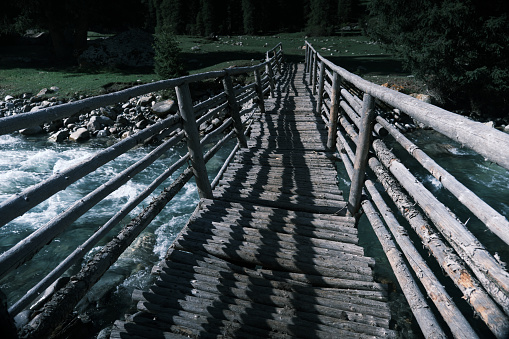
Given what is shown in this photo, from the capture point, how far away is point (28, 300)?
1.65m

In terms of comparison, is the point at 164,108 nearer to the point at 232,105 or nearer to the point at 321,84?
the point at 321,84

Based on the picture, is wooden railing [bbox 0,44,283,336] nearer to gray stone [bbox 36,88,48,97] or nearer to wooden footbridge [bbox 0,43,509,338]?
wooden footbridge [bbox 0,43,509,338]

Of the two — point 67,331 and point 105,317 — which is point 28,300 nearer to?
point 67,331

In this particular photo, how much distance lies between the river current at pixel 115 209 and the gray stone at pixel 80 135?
0.53 meters

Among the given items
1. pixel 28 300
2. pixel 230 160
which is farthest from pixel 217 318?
pixel 230 160

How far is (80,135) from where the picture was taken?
13.0 m

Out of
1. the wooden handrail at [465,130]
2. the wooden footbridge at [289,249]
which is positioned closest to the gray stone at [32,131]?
the wooden footbridge at [289,249]

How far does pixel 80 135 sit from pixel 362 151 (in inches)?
555

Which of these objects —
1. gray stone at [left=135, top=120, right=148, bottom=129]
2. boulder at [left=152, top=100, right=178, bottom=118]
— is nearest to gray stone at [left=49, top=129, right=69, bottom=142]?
gray stone at [left=135, top=120, right=148, bottom=129]

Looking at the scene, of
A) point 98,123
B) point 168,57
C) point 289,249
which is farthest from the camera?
point 168,57

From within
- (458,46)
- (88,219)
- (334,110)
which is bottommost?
(88,219)

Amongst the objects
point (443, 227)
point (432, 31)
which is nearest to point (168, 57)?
point (432, 31)

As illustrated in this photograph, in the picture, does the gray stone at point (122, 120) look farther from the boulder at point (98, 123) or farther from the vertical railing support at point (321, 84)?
the vertical railing support at point (321, 84)

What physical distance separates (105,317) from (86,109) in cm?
465
